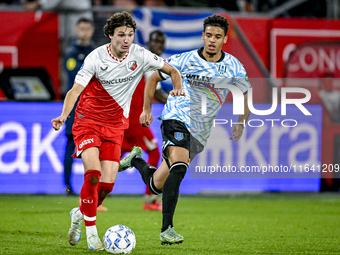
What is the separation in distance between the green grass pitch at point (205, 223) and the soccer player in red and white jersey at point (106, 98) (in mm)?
631

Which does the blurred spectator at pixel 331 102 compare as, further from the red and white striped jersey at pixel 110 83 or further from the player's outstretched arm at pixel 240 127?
the red and white striped jersey at pixel 110 83

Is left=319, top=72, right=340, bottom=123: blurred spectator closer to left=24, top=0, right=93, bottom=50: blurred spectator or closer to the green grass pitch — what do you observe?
the green grass pitch

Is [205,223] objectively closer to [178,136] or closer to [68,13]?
[178,136]

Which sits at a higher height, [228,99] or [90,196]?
[228,99]

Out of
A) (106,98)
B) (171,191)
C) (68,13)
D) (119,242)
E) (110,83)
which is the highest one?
(68,13)

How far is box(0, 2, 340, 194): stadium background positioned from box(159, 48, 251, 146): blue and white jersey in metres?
3.08

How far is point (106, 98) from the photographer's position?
5.80m

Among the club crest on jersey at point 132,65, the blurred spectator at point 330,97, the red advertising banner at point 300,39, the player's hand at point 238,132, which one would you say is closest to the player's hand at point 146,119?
the club crest on jersey at point 132,65

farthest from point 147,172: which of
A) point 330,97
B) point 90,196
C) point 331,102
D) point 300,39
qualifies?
point 300,39

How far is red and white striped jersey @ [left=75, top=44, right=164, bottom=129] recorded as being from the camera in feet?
18.7

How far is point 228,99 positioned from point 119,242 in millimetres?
5319

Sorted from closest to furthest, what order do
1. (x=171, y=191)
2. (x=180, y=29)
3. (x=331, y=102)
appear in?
(x=171, y=191) → (x=331, y=102) → (x=180, y=29)

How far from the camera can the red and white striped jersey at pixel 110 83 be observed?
5699 mm

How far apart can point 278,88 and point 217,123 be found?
1598 mm
